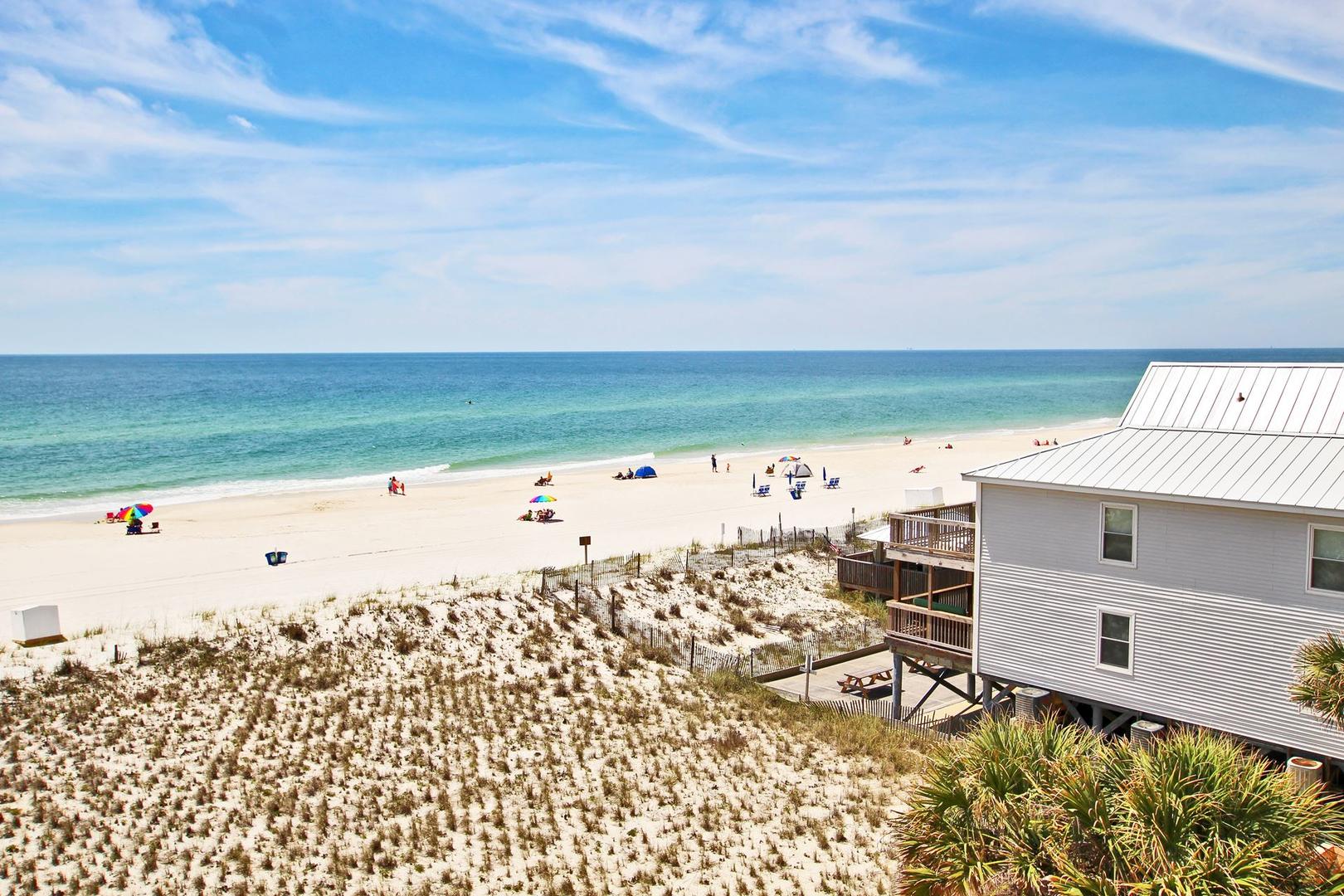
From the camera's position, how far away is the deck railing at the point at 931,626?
1959cm

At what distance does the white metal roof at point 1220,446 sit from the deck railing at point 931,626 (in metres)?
2.91

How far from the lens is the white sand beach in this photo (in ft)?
101

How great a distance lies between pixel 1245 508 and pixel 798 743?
27.6 feet

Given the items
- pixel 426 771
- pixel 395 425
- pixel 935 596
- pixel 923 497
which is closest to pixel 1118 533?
pixel 935 596

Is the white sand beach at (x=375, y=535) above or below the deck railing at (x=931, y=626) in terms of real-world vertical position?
below

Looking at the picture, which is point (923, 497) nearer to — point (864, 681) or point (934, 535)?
point (864, 681)

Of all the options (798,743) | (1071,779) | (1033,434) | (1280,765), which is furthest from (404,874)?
(1033,434)

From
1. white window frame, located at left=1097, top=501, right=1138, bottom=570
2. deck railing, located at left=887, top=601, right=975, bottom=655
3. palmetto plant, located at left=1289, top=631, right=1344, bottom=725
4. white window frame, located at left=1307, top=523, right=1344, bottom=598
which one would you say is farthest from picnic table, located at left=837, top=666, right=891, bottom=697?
palmetto plant, located at left=1289, top=631, right=1344, bottom=725

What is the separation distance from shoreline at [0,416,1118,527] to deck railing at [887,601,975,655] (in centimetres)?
4167

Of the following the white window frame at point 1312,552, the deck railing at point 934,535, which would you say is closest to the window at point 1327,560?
the white window frame at point 1312,552

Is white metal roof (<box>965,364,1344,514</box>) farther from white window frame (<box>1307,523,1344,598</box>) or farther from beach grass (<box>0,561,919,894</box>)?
beach grass (<box>0,561,919,894</box>)

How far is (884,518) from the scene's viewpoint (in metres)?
37.2

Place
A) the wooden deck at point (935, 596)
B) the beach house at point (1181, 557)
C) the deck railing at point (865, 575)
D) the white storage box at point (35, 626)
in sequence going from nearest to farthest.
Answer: the beach house at point (1181, 557), the wooden deck at point (935, 596), the white storage box at point (35, 626), the deck railing at point (865, 575)

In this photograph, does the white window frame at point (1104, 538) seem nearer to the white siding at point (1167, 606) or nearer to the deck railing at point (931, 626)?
the white siding at point (1167, 606)
